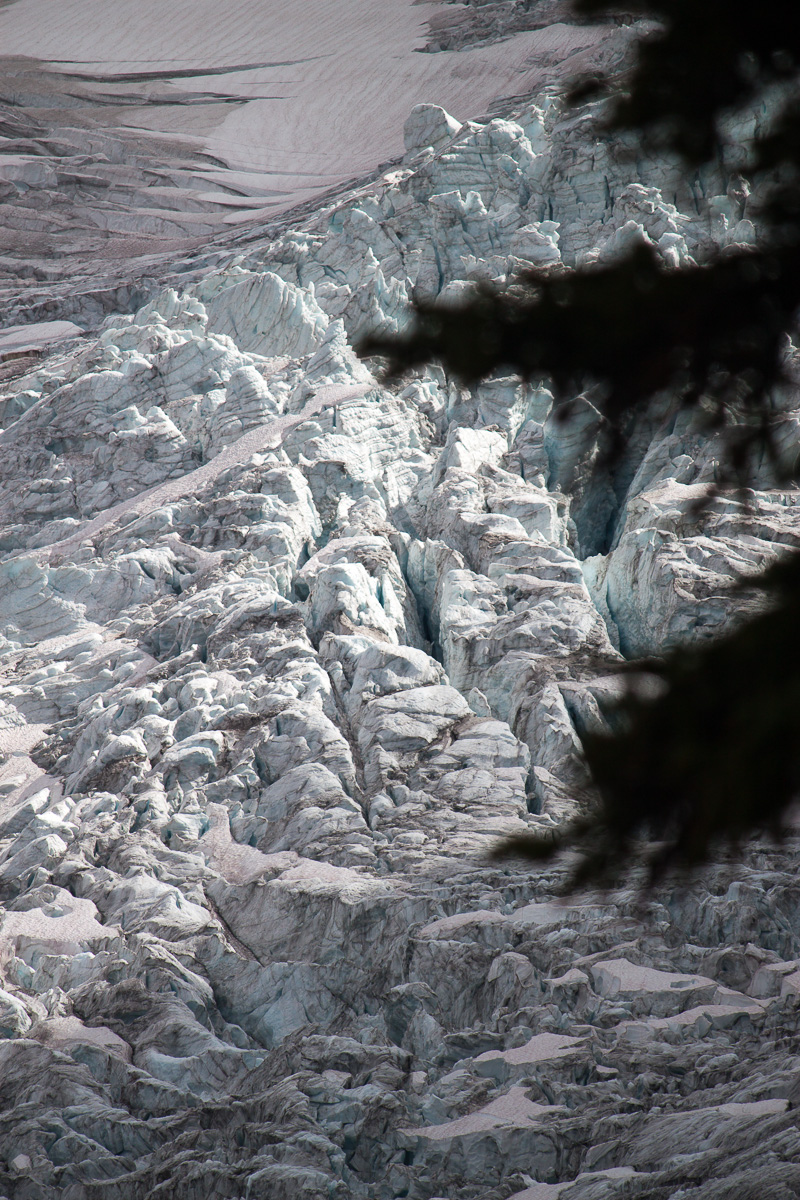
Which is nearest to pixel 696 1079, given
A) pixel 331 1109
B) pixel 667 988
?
pixel 667 988

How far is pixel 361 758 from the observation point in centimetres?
1662

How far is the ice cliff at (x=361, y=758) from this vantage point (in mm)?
9594

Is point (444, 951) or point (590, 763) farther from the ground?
point (590, 763)

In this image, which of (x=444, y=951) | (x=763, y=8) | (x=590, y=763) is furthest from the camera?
(x=444, y=951)

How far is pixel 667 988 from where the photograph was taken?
11.0m

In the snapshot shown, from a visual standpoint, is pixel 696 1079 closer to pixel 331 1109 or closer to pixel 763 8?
pixel 331 1109

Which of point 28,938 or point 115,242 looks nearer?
point 28,938

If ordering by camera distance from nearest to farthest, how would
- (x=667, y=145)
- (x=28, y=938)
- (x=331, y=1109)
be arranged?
(x=667, y=145)
(x=331, y=1109)
(x=28, y=938)

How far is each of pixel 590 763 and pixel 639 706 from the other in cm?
21

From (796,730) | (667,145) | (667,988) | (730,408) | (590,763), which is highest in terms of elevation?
(667,145)

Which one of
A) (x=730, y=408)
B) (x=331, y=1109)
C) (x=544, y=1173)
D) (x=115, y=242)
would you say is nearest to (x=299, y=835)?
(x=331, y=1109)

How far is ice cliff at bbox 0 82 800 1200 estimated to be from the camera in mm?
9594

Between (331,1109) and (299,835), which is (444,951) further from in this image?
(299,835)

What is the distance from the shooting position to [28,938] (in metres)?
14.2
